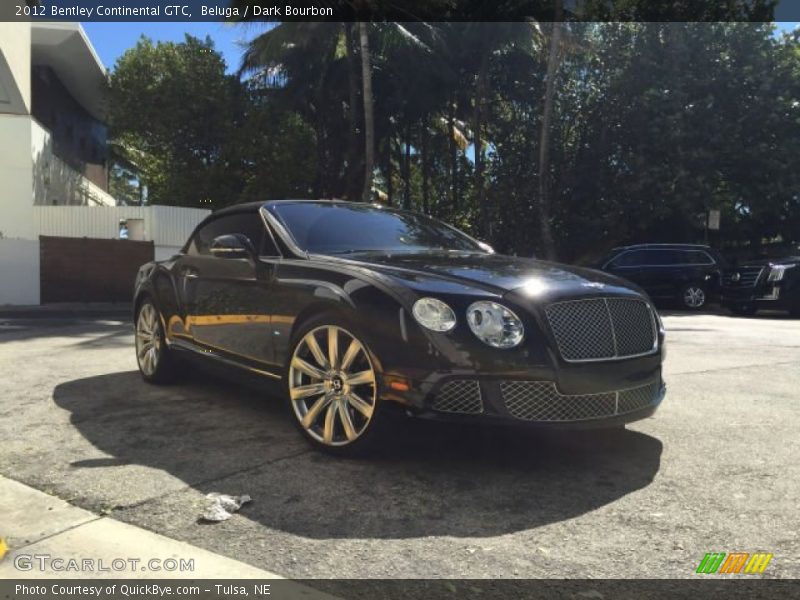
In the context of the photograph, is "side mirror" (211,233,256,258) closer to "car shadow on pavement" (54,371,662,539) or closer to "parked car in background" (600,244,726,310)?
"car shadow on pavement" (54,371,662,539)

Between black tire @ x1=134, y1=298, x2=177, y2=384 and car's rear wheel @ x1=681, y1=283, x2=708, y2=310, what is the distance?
14.6 m

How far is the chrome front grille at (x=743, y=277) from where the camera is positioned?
15617mm

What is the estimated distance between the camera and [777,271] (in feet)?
50.2

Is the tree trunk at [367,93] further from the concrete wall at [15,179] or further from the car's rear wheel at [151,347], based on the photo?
the car's rear wheel at [151,347]

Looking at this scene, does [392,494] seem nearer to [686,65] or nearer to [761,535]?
[761,535]

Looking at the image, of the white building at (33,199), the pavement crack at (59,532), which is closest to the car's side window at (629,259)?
the white building at (33,199)

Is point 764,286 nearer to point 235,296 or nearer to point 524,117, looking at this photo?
point 235,296

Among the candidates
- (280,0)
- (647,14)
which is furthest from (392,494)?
(647,14)

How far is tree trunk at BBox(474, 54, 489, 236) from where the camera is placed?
25828 millimetres

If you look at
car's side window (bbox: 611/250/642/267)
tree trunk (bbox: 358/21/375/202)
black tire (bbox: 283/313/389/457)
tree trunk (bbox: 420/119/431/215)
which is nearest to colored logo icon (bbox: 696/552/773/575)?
black tire (bbox: 283/313/389/457)

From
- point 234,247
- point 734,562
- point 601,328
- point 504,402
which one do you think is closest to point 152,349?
point 234,247

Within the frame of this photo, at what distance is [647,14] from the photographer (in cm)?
2366

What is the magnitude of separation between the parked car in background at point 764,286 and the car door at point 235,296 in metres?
13.4

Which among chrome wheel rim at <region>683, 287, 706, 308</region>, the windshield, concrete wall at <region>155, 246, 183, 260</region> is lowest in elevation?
Answer: chrome wheel rim at <region>683, 287, 706, 308</region>
